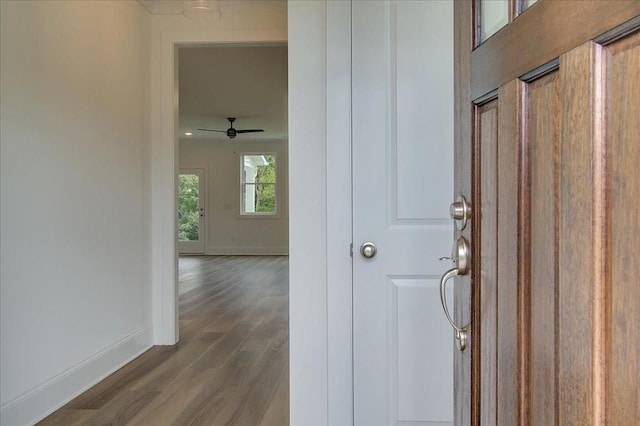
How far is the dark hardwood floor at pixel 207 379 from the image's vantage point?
231cm

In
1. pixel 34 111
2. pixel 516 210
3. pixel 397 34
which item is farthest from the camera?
pixel 34 111

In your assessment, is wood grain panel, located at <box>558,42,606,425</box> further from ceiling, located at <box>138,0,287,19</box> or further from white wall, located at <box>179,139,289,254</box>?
white wall, located at <box>179,139,289,254</box>

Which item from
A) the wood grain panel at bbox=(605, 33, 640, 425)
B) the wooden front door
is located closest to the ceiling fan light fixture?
the wooden front door

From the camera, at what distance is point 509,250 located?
2.07ft

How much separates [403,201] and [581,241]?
4.39ft

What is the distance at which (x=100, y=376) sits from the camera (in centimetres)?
283

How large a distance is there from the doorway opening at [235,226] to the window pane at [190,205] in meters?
0.02

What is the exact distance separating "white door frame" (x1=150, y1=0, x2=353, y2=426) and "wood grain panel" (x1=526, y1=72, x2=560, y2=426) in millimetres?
1256

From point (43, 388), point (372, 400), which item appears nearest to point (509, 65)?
point (372, 400)

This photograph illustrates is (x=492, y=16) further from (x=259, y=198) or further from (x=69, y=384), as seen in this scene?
(x=259, y=198)

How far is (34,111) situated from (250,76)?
11.9ft

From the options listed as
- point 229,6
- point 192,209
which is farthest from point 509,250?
point 192,209

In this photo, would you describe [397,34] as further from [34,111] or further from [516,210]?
[34,111]

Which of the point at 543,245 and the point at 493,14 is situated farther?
the point at 493,14
